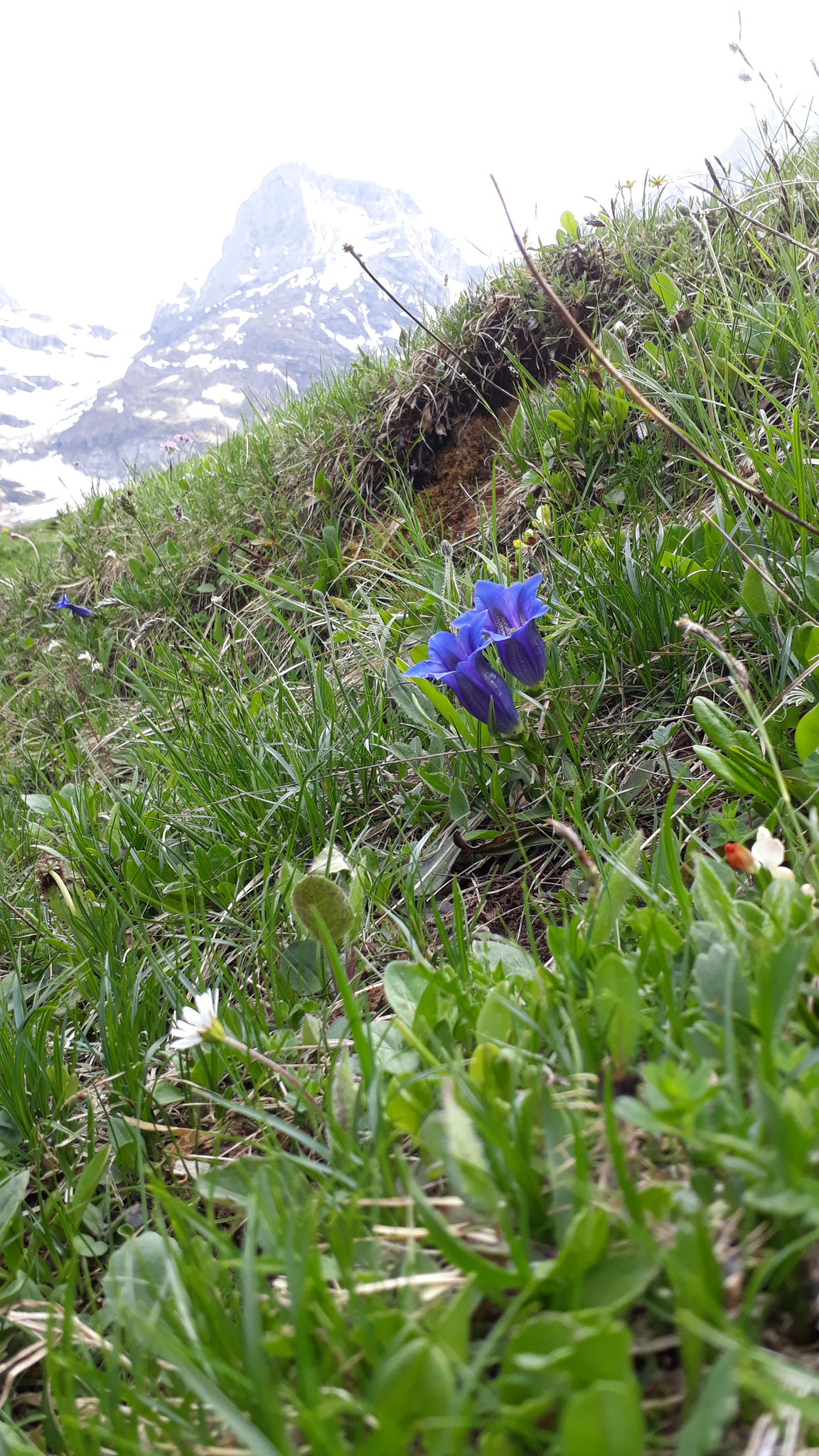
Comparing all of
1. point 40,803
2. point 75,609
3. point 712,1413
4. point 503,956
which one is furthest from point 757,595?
point 75,609

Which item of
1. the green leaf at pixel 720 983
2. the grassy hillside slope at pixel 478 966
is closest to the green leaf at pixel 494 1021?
the grassy hillside slope at pixel 478 966

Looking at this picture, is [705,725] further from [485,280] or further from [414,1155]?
[485,280]

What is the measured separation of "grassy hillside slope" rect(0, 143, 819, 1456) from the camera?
0.64m

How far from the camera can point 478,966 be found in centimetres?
120

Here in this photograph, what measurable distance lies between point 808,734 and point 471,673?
0.62 metres

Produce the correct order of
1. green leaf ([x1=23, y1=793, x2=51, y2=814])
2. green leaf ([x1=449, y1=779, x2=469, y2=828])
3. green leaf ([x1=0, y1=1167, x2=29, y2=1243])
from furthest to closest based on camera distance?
1. green leaf ([x1=23, y1=793, x2=51, y2=814])
2. green leaf ([x1=449, y1=779, x2=469, y2=828])
3. green leaf ([x1=0, y1=1167, x2=29, y2=1243])

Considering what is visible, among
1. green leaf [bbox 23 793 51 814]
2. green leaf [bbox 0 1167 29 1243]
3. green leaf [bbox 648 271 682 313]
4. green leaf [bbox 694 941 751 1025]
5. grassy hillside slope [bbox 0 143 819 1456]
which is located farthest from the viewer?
green leaf [bbox 648 271 682 313]

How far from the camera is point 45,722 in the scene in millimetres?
4105

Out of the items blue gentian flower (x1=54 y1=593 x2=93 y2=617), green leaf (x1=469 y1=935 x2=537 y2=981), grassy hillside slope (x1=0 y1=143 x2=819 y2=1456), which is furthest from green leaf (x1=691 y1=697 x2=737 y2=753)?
blue gentian flower (x1=54 y1=593 x2=93 y2=617)

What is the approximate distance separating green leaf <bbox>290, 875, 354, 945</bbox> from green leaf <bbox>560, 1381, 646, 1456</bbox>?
32.7 inches

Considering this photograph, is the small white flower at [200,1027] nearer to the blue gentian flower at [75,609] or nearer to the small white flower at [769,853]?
the small white flower at [769,853]

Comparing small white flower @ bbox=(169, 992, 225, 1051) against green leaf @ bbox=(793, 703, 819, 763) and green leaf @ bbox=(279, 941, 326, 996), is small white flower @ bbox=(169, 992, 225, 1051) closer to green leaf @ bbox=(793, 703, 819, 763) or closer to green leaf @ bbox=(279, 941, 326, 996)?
green leaf @ bbox=(279, 941, 326, 996)

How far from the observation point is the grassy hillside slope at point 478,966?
2.11ft

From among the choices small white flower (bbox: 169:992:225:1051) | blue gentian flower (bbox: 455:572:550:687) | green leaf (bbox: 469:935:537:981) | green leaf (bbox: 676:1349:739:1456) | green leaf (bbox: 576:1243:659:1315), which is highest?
blue gentian flower (bbox: 455:572:550:687)
